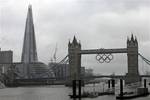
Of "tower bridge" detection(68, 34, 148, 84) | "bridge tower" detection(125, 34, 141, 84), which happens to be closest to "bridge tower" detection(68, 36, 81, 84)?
"tower bridge" detection(68, 34, 148, 84)

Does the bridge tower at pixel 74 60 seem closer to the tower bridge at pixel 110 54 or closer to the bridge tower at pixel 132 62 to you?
the tower bridge at pixel 110 54

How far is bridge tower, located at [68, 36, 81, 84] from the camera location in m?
146

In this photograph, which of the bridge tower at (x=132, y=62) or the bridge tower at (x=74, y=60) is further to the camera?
the bridge tower at (x=74, y=60)

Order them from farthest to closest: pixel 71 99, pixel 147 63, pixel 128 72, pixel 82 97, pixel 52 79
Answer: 1. pixel 52 79
2. pixel 147 63
3. pixel 128 72
4. pixel 82 97
5. pixel 71 99

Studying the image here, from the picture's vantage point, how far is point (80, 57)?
149 metres

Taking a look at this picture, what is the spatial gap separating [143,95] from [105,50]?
70281 millimetres

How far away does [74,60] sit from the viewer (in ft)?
485

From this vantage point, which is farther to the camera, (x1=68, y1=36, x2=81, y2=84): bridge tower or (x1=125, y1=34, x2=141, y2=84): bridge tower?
(x1=68, y1=36, x2=81, y2=84): bridge tower

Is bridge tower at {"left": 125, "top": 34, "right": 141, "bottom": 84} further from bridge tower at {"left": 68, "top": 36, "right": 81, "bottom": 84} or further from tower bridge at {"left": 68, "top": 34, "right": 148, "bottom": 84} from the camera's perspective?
bridge tower at {"left": 68, "top": 36, "right": 81, "bottom": 84}

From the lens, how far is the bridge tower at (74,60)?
146250 millimetres

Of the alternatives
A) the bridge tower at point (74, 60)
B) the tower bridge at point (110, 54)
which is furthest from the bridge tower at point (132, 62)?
the bridge tower at point (74, 60)

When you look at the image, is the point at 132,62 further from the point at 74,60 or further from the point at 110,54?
the point at 74,60

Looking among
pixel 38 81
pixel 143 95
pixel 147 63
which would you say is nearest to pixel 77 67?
pixel 147 63

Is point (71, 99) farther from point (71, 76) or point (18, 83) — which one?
point (18, 83)
